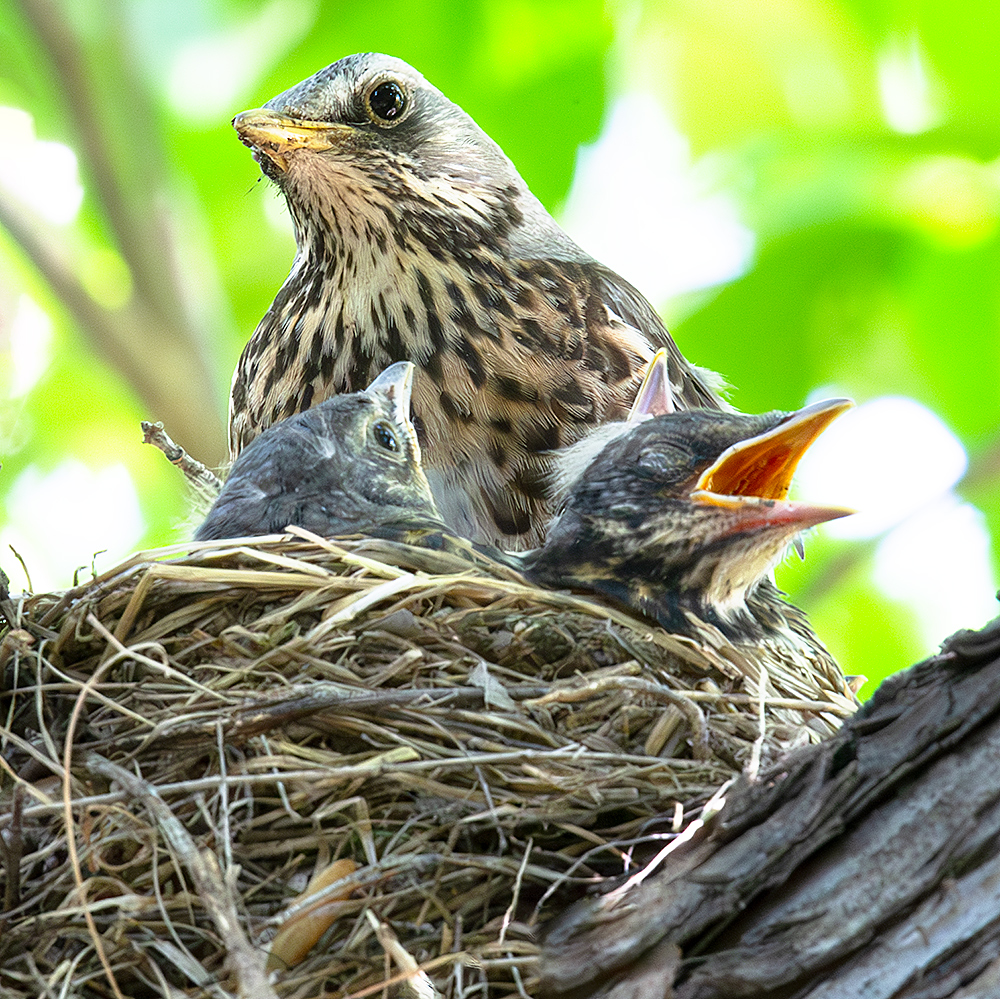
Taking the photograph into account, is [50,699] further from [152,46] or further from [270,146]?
[152,46]

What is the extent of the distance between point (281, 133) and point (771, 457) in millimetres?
1592

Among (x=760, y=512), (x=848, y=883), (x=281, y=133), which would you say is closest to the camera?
(x=848, y=883)

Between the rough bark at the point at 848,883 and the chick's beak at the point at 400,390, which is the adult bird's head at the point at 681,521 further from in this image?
the rough bark at the point at 848,883

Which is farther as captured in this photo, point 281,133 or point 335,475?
point 281,133

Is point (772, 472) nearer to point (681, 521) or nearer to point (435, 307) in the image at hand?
point (681, 521)

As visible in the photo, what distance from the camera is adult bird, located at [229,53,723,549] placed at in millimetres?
3549

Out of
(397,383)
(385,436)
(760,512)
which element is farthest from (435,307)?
(760,512)

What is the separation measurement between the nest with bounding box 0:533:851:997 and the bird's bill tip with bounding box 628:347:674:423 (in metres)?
0.85

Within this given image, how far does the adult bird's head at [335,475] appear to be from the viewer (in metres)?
2.98

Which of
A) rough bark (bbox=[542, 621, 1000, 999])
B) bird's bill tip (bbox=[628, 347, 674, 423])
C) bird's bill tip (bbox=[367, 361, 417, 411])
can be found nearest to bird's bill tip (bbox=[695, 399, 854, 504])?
bird's bill tip (bbox=[628, 347, 674, 423])

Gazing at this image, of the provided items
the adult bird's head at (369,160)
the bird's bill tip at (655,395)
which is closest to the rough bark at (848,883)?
the bird's bill tip at (655,395)

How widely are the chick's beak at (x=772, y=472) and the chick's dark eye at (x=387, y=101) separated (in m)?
1.49

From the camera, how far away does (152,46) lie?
244 inches

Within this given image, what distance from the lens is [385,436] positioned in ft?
10.6
